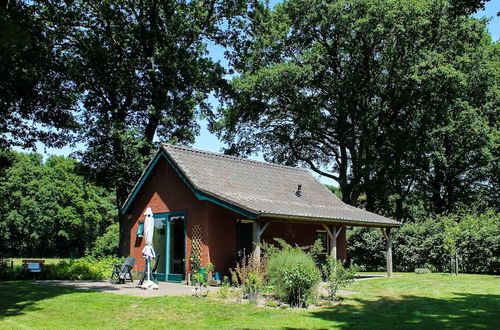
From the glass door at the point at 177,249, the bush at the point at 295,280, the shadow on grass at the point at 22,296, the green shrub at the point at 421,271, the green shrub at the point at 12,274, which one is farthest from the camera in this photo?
the green shrub at the point at 421,271

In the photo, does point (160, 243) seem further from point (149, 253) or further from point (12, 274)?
point (12, 274)

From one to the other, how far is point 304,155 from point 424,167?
9142 millimetres

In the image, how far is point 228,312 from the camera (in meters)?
9.74

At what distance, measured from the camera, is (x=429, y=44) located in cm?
2973

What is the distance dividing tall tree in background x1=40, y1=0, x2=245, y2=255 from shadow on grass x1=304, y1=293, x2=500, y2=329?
14.3m

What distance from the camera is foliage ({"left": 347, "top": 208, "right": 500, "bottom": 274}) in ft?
69.7

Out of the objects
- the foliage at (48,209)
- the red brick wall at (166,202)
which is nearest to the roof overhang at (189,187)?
the red brick wall at (166,202)

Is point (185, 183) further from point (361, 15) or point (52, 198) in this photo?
point (52, 198)

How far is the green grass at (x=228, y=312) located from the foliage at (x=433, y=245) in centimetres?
895

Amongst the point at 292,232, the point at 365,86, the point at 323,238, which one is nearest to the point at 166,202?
the point at 292,232

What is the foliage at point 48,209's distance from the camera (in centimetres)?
5366

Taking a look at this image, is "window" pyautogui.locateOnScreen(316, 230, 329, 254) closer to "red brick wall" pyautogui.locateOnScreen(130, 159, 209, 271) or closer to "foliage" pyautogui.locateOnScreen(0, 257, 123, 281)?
"red brick wall" pyautogui.locateOnScreen(130, 159, 209, 271)

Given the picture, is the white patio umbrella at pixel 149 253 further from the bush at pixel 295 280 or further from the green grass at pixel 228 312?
the bush at pixel 295 280

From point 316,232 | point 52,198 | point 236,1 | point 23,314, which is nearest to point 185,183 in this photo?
point 316,232
